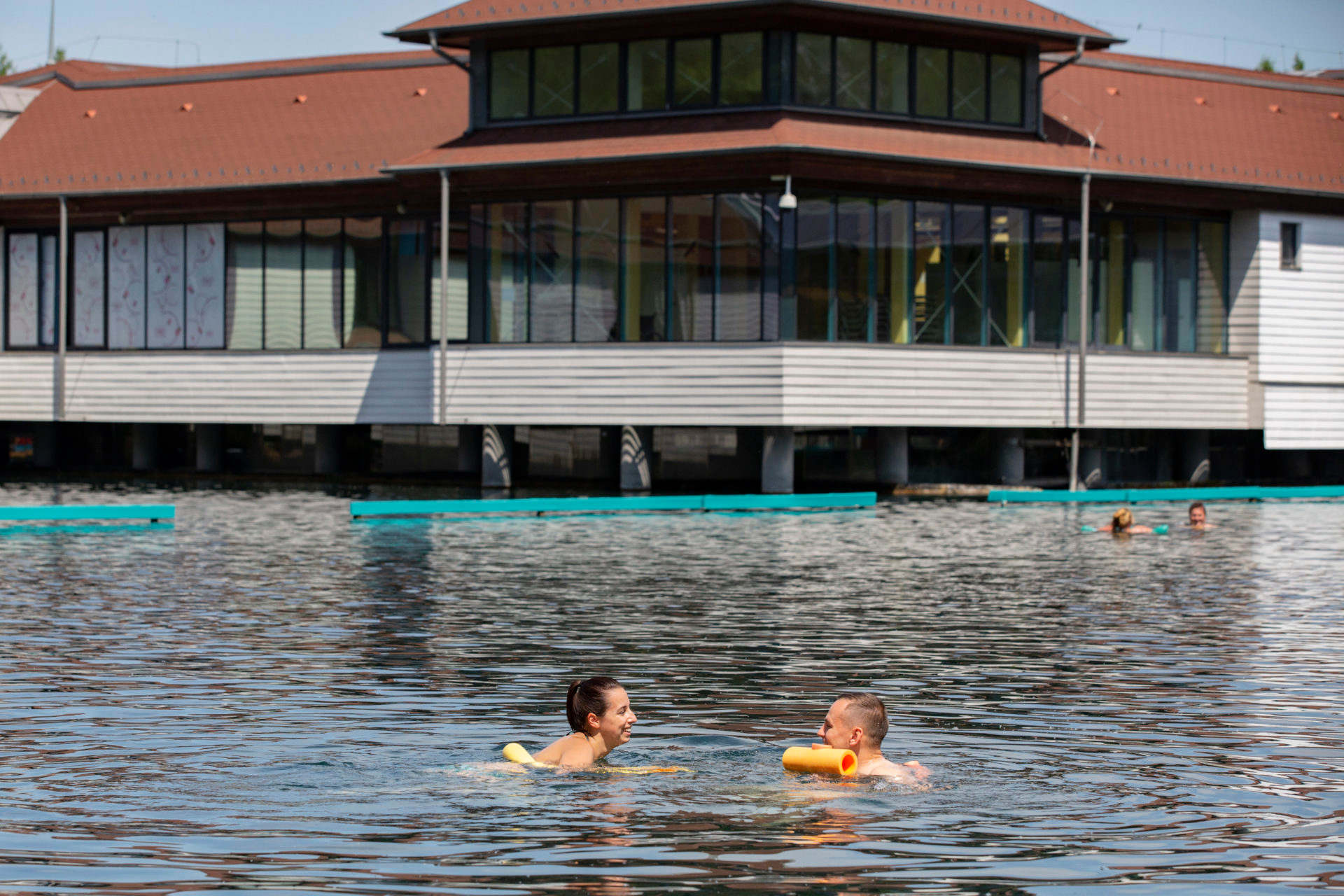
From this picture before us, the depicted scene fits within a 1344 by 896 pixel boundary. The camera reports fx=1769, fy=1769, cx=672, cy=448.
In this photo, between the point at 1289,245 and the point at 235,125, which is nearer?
the point at 1289,245

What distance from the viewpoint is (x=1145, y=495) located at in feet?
118

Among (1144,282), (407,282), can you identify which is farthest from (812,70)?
(407,282)

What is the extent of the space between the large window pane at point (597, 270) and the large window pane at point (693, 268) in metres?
1.30

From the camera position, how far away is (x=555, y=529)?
2786 cm

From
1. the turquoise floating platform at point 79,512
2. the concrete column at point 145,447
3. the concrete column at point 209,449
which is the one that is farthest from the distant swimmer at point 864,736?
the concrete column at point 145,447

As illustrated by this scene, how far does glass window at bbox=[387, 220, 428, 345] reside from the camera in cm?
4000

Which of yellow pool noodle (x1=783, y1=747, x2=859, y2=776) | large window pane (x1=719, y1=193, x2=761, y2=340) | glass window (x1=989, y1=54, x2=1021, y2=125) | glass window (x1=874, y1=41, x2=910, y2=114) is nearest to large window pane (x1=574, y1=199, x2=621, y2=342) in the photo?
large window pane (x1=719, y1=193, x2=761, y2=340)

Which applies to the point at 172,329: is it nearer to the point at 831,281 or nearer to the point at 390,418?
the point at 390,418

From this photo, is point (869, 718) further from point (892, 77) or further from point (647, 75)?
point (892, 77)

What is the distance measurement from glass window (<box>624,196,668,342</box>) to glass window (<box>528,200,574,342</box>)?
1255mm

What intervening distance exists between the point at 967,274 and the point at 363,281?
13821 mm

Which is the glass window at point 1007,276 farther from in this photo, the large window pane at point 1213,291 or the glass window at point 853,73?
Result: the large window pane at point 1213,291

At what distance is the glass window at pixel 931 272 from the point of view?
3694cm

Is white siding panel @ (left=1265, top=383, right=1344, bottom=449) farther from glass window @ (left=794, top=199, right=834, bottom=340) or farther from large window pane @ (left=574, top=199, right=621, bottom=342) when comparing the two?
large window pane @ (left=574, top=199, right=621, bottom=342)
